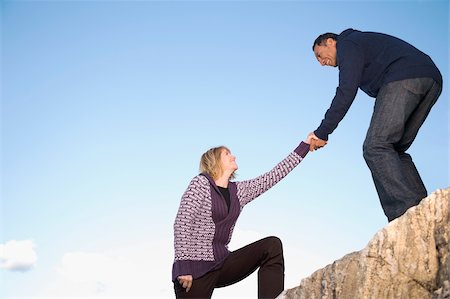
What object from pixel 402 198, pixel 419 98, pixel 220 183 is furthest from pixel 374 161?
pixel 220 183

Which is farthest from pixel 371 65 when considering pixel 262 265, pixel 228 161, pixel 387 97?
pixel 262 265

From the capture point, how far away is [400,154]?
255 inches

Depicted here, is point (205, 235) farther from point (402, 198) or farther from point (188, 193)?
point (402, 198)

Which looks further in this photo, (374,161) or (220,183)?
(220,183)

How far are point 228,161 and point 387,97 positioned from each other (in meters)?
1.90

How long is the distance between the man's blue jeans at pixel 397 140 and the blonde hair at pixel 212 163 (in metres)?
1.64

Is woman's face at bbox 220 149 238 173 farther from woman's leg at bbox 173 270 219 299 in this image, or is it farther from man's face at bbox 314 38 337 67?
man's face at bbox 314 38 337 67

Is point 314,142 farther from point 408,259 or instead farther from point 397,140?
point 408,259

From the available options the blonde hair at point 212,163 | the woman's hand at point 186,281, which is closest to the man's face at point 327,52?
the blonde hair at point 212,163

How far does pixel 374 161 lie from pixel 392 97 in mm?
748

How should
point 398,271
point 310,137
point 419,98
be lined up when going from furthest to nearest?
point 310,137 < point 419,98 < point 398,271

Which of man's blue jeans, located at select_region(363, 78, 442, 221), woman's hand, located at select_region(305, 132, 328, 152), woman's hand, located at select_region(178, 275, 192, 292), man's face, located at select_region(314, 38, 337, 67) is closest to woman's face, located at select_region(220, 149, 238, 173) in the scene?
woman's hand, located at select_region(305, 132, 328, 152)

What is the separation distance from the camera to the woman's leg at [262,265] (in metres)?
5.90

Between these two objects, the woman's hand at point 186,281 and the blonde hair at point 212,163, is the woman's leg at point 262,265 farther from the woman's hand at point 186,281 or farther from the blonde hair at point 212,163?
the blonde hair at point 212,163
